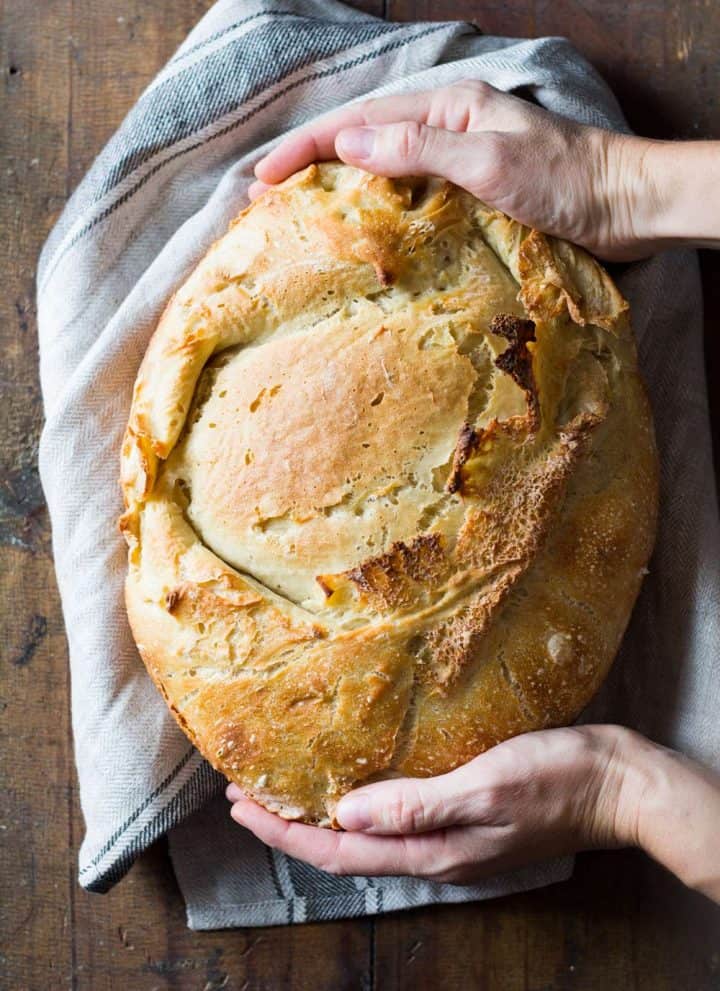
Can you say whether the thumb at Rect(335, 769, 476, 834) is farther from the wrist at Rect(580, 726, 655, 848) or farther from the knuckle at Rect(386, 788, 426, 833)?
the wrist at Rect(580, 726, 655, 848)

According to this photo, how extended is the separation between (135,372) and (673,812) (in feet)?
3.89

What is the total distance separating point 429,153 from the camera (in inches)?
59.4

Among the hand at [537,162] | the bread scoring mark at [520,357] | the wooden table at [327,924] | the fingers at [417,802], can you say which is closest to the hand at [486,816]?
the fingers at [417,802]

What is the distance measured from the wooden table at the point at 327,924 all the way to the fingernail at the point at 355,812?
0.54 metres

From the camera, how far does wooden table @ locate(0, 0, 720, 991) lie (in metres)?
1.92

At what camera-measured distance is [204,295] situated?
1.56 meters

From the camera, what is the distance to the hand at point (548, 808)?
4.84ft

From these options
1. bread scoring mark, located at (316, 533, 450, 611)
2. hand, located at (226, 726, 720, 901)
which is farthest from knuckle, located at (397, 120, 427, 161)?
hand, located at (226, 726, 720, 901)

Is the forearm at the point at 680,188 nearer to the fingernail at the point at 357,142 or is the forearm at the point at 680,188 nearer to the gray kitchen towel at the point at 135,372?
the gray kitchen towel at the point at 135,372

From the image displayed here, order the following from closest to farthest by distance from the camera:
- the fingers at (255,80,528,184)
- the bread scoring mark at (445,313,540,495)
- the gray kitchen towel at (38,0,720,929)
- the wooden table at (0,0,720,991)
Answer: the bread scoring mark at (445,313,540,495) → the fingers at (255,80,528,184) → the gray kitchen towel at (38,0,720,929) → the wooden table at (0,0,720,991)

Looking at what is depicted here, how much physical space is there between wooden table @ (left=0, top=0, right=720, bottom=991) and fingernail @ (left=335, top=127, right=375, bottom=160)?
57cm

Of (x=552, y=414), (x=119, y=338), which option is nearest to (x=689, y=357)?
(x=552, y=414)

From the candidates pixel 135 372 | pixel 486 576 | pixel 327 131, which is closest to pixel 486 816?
pixel 486 576

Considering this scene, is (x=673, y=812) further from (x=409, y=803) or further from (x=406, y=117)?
(x=406, y=117)
